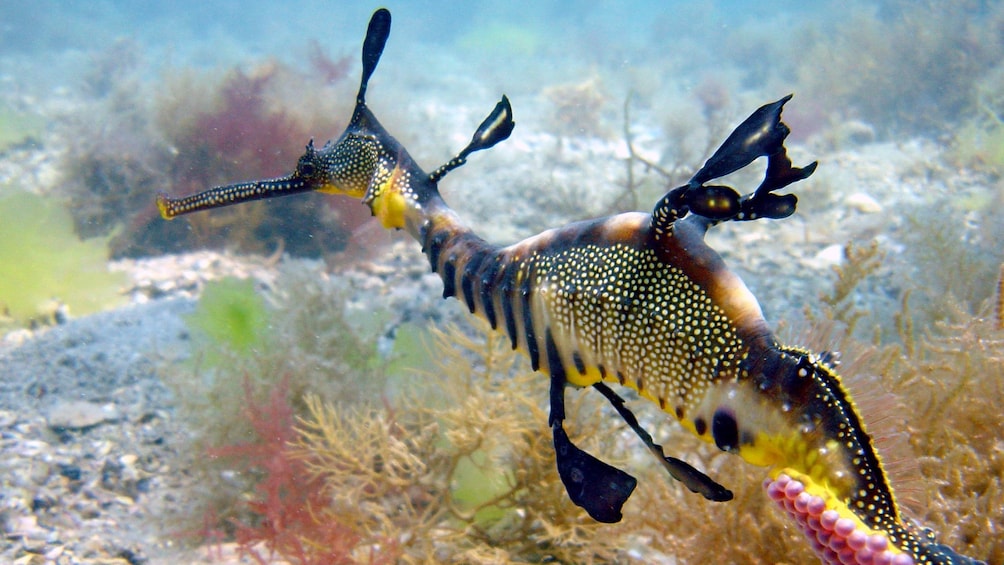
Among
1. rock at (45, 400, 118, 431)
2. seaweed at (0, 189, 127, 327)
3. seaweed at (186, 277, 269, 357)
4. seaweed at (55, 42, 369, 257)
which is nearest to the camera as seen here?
rock at (45, 400, 118, 431)

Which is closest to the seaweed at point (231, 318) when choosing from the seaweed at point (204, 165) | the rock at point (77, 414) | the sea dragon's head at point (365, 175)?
the rock at point (77, 414)

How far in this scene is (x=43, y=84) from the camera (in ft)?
72.7

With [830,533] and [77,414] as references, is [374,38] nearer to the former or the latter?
[830,533]

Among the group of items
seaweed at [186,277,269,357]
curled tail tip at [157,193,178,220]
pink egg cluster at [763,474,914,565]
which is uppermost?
seaweed at [186,277,269,357]

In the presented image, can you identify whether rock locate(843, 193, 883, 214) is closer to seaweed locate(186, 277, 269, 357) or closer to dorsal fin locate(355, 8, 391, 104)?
seaweed locate(186, 277, 269, 357)

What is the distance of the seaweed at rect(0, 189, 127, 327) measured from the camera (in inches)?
307

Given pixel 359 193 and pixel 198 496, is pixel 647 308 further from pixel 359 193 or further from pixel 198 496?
pixel 198 496

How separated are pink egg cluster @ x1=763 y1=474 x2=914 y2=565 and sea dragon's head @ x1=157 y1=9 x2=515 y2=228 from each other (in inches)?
56.4

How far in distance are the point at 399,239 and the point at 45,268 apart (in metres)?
5.12

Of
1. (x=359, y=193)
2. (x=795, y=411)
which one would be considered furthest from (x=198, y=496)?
(x=795, y=411)

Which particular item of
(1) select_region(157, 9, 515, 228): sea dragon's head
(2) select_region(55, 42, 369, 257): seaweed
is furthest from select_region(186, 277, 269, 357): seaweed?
(1) select_region(157, 9, 515, 228): sea dragon's head

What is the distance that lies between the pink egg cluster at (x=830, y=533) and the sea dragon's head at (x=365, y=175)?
1.43m

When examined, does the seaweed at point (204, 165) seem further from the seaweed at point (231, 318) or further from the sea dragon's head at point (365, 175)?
the sea dragon's head at point (365, 175)

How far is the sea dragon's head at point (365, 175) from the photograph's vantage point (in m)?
2.06
